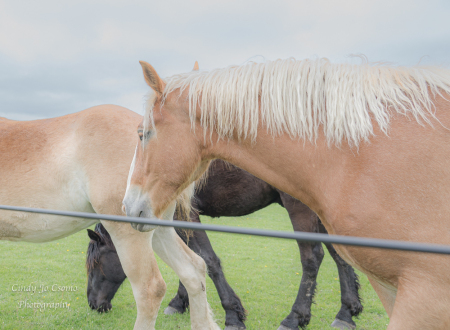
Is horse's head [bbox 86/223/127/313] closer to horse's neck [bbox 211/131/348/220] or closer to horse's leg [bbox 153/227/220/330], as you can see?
horse's leg [bbox 153/227/220/330]

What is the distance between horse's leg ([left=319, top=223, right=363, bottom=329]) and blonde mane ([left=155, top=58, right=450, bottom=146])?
2866 millimetres

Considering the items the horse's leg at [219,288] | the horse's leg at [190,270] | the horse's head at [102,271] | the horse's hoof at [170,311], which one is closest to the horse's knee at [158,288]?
the horse's leg at [190,270]

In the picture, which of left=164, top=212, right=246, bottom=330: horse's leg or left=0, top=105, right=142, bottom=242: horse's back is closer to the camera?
left=0, top=105, right=142, bottom=242: horse's back

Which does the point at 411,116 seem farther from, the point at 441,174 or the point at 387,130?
the point at 441,174

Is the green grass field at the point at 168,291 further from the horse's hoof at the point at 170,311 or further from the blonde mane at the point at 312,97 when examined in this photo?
the blonde mane at the point at 312,97

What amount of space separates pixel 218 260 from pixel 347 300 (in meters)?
1.54

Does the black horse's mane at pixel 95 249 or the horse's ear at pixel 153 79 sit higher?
the horse's ear at pixel 153 79

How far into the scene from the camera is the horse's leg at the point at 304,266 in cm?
350

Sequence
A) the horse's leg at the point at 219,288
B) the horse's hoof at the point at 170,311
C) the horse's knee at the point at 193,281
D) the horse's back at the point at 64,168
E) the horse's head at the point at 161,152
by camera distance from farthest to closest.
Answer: the horse's hoof at the point at 170,311
the horse's leg at the point at 219,288
the horse's knee at the point at 193,281
the horse's back at the point at 64,168
the horse's head at the point at 161,152

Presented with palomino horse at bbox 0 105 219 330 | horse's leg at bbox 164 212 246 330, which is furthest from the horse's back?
horse's leg at bbox 164 212 246 330

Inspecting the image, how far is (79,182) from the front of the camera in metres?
2.67

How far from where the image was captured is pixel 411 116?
1.53 m

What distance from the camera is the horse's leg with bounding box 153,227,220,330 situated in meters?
2.95

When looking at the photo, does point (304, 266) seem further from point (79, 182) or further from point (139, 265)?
point (79, 182)
